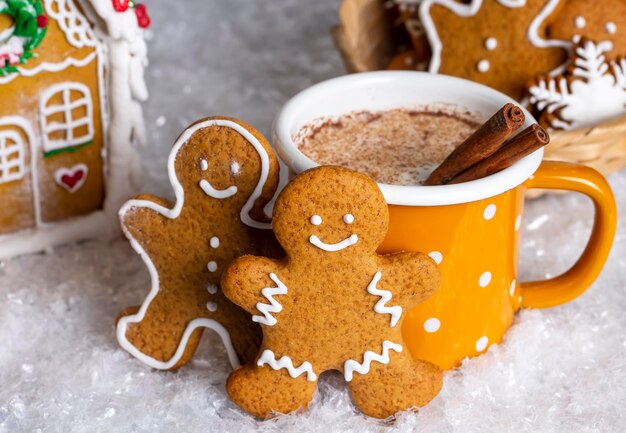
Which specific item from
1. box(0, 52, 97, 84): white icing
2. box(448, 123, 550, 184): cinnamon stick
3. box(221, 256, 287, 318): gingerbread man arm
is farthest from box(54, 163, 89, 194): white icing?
box(448, 123, 550, 184): cinnamon stick

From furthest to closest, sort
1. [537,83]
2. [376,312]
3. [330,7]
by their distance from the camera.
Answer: [330,7] → [537,83] → [376,312]

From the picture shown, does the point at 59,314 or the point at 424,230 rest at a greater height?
the point at 424,230

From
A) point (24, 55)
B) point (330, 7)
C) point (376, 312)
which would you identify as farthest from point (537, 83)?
point (330, 7)

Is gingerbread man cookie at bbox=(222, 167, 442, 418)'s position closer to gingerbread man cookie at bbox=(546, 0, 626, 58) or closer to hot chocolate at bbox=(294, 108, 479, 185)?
hot chocolate at bbox=(294, 108, 479, 185)

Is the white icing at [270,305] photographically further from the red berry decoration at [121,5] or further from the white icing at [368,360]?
the red berry decoration at [121,5]

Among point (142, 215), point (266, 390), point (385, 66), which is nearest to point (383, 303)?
point (266, 390)

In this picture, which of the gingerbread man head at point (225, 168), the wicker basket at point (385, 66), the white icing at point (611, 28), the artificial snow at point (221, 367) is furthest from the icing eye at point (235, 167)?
the white icing at point (611, 28)

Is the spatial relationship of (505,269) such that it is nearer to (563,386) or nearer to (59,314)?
(563,386)
